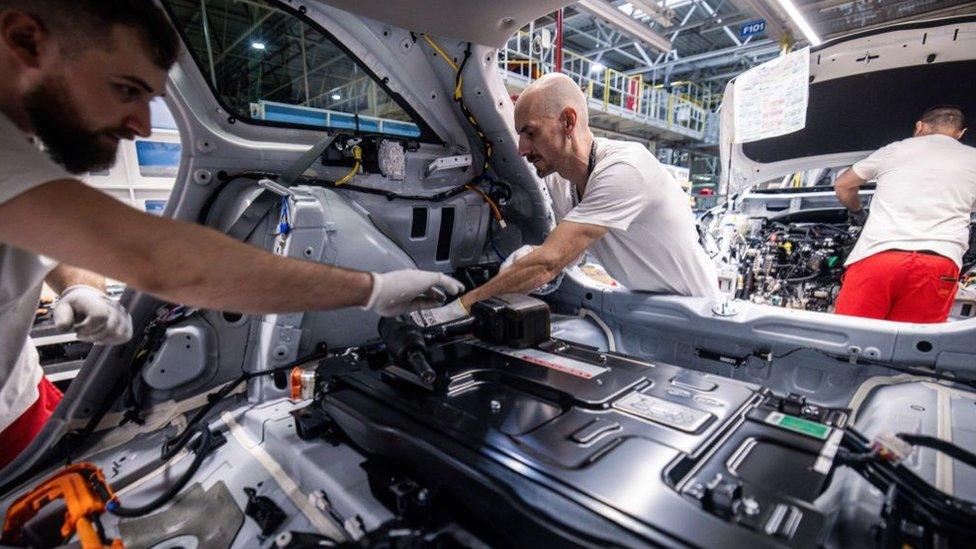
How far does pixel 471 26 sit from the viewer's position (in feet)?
6.39

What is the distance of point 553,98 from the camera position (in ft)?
6.73

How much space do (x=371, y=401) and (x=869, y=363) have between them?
1.59 meters

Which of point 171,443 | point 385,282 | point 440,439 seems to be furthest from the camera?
point 171,443

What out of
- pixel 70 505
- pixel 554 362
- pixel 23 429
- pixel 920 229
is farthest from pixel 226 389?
pixel 920 229

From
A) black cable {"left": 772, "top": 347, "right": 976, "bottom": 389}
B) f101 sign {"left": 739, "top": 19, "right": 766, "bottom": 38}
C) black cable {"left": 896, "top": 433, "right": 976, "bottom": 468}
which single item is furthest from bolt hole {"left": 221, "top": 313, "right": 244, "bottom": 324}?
f101 sign {"left": 739, "top": 19, "right": 766, "bottom": 38}

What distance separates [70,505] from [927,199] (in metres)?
3.96

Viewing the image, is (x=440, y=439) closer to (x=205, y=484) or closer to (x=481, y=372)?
(x=481, y=372)

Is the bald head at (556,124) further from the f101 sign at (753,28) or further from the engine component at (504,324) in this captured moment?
the f101 sign at (753,28)

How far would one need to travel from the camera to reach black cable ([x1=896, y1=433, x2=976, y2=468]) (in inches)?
25.6

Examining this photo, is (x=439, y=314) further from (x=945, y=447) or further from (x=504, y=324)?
(x=945, y=447)

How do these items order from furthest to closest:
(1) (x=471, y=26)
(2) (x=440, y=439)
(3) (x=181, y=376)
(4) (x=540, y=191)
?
(4) (x=540, y=191) < (1) (x=471, y=26) < (3) (x=181, y=376) < (2) (x=440, y=439)

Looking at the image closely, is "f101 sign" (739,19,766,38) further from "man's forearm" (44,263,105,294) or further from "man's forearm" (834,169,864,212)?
"man's forearm" (44,263,105,294)

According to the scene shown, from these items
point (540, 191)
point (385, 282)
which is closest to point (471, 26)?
point (540, 191)

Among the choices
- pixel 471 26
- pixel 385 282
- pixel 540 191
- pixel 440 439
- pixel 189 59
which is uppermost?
pixel 471 26
